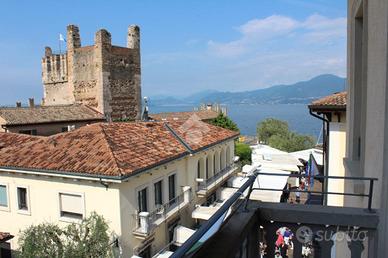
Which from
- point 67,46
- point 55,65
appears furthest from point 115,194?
point 55,65

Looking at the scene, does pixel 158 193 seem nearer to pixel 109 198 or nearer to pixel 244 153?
pixel 109 198

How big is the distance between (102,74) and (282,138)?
41.4 metres

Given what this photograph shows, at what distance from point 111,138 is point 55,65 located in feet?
91.9

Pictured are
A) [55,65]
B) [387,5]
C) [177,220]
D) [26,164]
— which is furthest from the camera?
[55,65]

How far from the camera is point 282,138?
213ft

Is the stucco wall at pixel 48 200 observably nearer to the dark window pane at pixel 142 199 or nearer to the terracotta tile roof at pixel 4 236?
the terracotta tile roof at pixel 4 236

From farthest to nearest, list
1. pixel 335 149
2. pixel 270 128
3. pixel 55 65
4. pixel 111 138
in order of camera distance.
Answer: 1. pixel 270 128
2. pixel 55 65
3. pixel 111 138
4. pixel 335 149

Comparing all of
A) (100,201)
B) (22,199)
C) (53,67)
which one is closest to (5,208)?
(22,199)

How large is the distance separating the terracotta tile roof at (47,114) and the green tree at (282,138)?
3664 cm

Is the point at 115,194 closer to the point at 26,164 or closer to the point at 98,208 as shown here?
the point at 98,208

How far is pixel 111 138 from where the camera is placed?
16016 millimetres

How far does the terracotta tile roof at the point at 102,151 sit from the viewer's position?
44.2ft

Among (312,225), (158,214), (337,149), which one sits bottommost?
(158,214)

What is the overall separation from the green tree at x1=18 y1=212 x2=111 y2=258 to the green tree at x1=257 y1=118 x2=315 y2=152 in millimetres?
50917
